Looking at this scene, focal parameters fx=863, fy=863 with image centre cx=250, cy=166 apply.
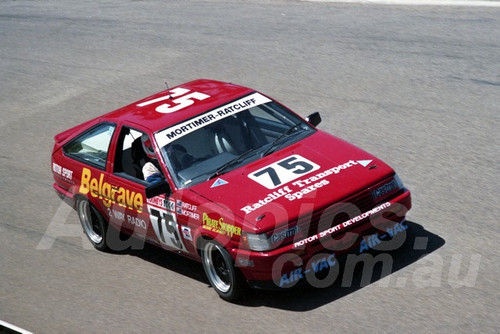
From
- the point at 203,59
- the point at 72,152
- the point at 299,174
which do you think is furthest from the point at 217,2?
the point at 299,174

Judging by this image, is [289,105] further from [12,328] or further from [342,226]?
[12,328]

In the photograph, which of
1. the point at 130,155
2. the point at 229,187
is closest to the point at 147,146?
the point at 130,155

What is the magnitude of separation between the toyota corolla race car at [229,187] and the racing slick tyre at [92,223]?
14mm

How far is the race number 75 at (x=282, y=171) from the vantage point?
24.5ft

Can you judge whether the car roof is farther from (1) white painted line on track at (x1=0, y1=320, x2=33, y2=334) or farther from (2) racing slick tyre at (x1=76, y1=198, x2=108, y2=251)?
(1) white painted line on track at (x1=0, y1=320, x2=33, y2=334)

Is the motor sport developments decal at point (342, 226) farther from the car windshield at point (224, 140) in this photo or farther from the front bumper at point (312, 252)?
the car windshield at point (224, 140)

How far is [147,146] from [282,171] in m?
1.49

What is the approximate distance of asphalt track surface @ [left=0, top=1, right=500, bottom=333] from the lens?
23.6 ft

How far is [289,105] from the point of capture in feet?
41.5

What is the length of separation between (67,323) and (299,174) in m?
2.41

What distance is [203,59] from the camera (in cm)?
1547

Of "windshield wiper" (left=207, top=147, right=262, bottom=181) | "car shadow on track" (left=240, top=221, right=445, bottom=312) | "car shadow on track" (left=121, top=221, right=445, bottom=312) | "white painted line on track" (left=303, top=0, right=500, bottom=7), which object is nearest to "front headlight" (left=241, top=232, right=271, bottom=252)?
"car shadow on track" (left=121, top=221, right=445, bottom=312)

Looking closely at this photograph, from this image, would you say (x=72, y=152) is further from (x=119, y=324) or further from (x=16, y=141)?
(x=16, y=141)

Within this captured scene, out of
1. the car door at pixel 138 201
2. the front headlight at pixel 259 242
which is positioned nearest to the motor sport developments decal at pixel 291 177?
the front headlight at pixel 259 242
